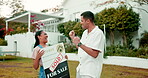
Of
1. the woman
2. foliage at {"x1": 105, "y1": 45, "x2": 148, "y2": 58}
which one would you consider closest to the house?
foliage at {"x1": 105, "y1": 45, "x2": 148, "y2": 58}

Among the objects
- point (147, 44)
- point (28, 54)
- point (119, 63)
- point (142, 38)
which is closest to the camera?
point (119, 63)

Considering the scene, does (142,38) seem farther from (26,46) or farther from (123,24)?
(26,46)

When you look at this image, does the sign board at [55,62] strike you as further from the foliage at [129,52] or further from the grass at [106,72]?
the foliage at [129,52]

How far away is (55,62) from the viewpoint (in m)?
3.08

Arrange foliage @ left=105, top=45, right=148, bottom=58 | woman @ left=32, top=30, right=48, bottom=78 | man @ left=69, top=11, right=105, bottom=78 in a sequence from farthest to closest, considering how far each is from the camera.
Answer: foliage @ left=105, top=45, right=148, bottom=58 → woman @ left=32, top=30, right=48, bottom=78 → man @ left=69, top=11, right=105, bottom=78

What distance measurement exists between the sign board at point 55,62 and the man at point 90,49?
553 millimetres

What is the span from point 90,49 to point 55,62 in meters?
0.90

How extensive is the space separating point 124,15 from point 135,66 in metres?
4.42

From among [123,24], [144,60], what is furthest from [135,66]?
[123,24]

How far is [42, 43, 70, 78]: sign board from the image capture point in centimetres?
294

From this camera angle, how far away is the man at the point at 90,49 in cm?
246

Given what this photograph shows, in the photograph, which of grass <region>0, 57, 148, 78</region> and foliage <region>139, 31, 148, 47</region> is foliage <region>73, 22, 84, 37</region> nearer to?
foliage <region>139, 31, 148, 47</region>

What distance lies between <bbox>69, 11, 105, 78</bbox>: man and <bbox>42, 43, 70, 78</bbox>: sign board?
0.55 m

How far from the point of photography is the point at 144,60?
961 centimetres
